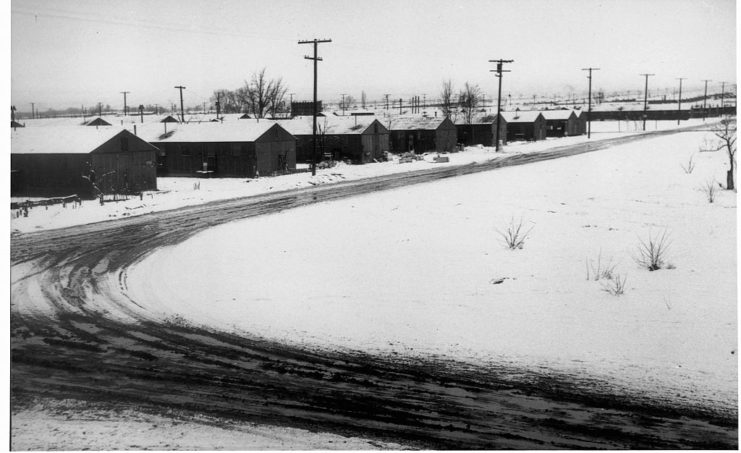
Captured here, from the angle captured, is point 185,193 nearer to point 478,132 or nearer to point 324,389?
point 324,389

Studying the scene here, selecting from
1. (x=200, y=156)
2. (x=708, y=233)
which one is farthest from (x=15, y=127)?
(x=708, y=233)

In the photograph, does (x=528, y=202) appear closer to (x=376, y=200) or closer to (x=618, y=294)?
(x=376, y=200)

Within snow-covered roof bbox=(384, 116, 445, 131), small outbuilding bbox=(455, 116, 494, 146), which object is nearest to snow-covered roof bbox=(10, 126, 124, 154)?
snow-covered roof bbox=(384, 116, 445, 131)

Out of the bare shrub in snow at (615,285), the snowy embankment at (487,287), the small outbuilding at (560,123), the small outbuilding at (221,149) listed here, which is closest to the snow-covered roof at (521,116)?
the small outbuilding at (560,123)

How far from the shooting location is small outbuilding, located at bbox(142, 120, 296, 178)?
39.7 m

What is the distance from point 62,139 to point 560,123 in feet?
239

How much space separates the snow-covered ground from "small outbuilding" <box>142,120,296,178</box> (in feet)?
106

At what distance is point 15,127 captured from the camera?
24469mm

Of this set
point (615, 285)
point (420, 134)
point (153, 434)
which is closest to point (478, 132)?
point (420, 134)

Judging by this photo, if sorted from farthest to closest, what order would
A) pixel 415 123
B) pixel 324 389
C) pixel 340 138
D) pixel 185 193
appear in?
1. pixel 415 123
2. pixel 340 138
3. pixel 185 193
4. pixel 324 389

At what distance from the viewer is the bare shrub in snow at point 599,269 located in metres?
12.9

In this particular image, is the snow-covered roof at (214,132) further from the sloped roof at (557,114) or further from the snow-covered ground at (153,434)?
the sloped roof at (557,114)

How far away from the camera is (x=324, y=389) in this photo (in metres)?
8.43

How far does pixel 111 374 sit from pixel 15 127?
1962cm
